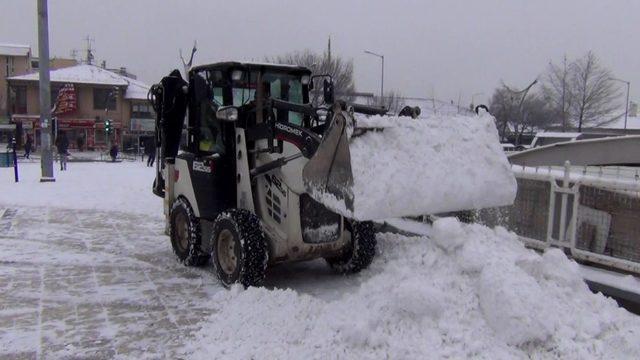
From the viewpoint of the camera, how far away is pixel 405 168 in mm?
5836

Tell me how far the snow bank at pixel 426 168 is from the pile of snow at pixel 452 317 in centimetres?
38

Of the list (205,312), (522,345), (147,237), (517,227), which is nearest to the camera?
(522,345)

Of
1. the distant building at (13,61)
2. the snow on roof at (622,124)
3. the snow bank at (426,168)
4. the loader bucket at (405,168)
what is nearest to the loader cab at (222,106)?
the loader bucket at (405,168)

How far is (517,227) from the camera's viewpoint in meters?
8.47

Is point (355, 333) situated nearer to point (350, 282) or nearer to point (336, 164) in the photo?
point (336, 164)

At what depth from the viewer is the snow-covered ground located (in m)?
4.64

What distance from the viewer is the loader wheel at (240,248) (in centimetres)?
666

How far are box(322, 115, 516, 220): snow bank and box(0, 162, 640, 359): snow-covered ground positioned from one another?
38 cm

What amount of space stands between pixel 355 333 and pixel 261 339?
948mm

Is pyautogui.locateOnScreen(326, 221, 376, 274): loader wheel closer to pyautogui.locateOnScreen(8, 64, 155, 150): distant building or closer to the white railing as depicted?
the white railing

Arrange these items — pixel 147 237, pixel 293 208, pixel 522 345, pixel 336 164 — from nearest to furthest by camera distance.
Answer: pixel 522 345
pixel 336 164
pixel 293 208
pixel 147 237

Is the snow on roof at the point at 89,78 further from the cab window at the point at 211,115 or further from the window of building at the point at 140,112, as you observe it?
the cab window at the point at 211,115

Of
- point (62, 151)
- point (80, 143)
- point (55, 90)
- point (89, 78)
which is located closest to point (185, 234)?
point (62, 151)

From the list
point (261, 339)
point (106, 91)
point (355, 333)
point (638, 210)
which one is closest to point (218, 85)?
point (261, 339)
